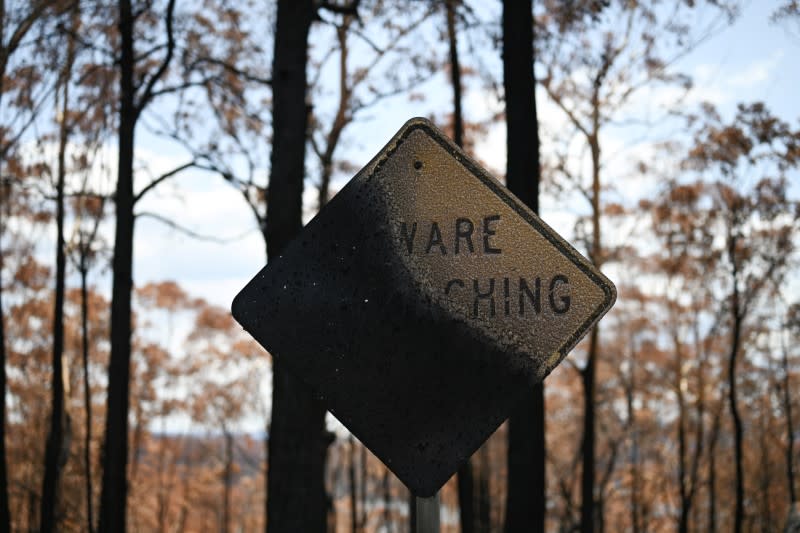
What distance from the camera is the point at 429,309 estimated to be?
2227 millimetres

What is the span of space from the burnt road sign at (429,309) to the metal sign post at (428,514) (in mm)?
29

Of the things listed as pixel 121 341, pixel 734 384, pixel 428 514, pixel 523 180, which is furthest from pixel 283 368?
pixel 734 384

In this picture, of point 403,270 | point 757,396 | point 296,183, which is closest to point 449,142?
point 403,270

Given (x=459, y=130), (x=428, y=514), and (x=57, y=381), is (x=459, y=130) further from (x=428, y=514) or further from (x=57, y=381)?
(x=428, y=514)

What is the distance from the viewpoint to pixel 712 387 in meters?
36.9

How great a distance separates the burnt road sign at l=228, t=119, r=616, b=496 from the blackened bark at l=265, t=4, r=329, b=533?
4675 millimetres

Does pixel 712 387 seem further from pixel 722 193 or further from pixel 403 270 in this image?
pixel 403 270

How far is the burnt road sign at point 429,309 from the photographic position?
2.19m

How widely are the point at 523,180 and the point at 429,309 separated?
6264 mm

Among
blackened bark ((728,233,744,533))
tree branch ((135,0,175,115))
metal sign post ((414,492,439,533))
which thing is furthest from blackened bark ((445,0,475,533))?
metal sign post ((414,492,439,533))

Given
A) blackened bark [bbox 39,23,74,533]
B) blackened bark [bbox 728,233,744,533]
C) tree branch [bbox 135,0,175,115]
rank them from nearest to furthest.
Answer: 1. tree branch [bbox 135,0,175,115]
2. blackened bark [bbox 39,23,74,533]
3. blackened bark [bbox 728,233,744,533]

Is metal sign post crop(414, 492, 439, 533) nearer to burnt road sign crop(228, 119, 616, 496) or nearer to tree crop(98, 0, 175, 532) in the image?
burnt road sign crop(228, 119, 616, 496)

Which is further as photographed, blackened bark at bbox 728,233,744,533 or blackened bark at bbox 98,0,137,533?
blackened bark at bbox 728,233,744,533

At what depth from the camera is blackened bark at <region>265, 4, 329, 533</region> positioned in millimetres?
7410
